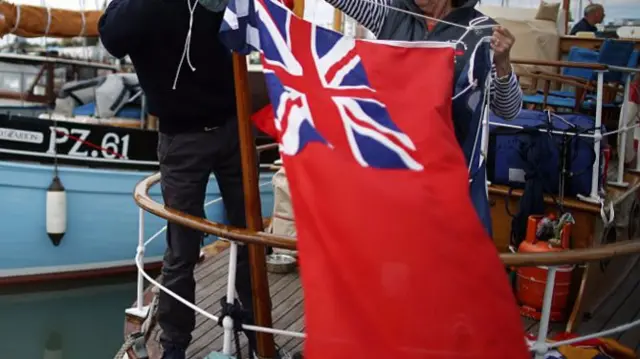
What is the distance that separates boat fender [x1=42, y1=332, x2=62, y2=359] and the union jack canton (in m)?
6.46

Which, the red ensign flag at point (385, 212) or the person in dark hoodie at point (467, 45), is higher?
the person in dark hoodie at point (467, 45)

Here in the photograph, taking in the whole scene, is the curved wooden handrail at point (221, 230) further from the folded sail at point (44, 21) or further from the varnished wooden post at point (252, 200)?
the folded sail at point (44, 21)

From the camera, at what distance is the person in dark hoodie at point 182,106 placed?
9.70ft

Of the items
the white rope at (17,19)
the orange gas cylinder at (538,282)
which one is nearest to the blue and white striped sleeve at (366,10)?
the orange gas cylinder at (538,282)

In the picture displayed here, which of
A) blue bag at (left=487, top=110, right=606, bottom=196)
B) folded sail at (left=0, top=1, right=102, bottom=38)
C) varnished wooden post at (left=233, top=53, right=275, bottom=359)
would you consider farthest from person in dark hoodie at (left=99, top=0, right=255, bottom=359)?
folded sail at (left=0, top=1, right=102, bottom=38)

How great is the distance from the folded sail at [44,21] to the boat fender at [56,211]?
79.7 inches

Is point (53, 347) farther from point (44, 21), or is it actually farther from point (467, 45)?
point (467, 45)

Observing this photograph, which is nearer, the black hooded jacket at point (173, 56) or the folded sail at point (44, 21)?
the black hooded jacket at point (173, 56)

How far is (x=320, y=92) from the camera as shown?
241 centimetres

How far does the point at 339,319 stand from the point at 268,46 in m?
1.08

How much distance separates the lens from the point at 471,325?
6.28ft

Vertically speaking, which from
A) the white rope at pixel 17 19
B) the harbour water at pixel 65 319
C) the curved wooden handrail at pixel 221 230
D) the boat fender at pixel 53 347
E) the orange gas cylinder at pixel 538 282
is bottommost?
the boat fender at pixel 53 347

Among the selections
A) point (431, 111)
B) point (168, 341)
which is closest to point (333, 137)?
point (431, 111)

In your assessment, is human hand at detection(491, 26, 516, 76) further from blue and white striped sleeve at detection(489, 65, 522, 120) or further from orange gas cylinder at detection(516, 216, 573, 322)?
orange gas cylinder at detection(516, 216, 573, 322)
